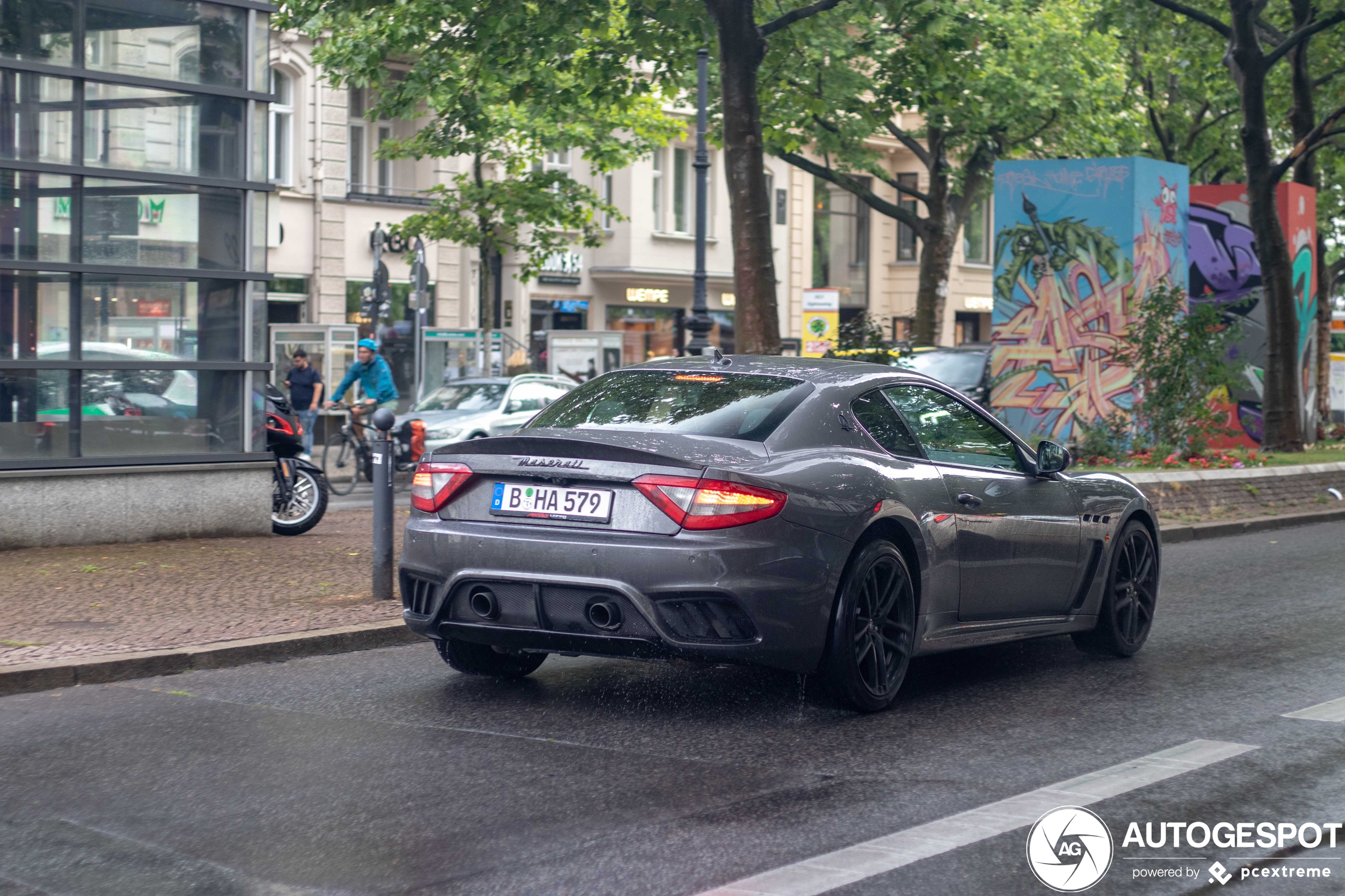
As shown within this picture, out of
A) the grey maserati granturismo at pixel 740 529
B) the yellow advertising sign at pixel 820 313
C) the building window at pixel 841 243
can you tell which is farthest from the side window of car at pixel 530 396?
the building window at pixel 841 243

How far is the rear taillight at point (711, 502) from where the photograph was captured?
5727mm

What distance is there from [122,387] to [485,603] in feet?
21.1

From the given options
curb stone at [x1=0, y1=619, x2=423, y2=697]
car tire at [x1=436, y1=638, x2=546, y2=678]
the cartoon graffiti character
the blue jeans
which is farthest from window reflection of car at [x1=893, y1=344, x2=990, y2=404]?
car tire at [x1=436, y1=638, x2=546, y2=678]

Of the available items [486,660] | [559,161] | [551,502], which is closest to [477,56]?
[486,660]

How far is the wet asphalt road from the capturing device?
4.23 m

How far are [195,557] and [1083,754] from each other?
22.3ft

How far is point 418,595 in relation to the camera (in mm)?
6395

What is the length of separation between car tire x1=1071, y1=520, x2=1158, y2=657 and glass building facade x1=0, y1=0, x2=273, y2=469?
6778mm

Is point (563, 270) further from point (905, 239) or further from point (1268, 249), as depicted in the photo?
point (1268, 249)

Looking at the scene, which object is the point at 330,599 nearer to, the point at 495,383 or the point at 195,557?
the point at 195,557

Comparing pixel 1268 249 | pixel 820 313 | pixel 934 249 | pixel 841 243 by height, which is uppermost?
pixel 841 243

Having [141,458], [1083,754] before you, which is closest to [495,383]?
[141,458]

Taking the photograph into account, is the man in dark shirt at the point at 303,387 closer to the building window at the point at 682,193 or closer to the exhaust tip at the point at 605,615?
the exhaust tip at the point at 605,615

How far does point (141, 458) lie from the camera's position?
11.5 metres
